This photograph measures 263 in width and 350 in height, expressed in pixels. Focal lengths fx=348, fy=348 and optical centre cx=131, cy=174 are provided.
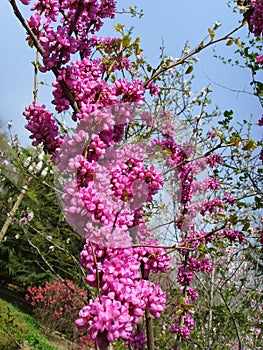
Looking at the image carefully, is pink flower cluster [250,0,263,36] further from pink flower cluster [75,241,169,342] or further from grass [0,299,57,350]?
grass [0,299,57,350]

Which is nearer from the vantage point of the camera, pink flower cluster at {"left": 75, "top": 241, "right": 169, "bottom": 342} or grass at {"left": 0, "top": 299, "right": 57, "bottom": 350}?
pink flower cluster at {"left": 75, "top": 241, "right": 169, "bottom": 342}

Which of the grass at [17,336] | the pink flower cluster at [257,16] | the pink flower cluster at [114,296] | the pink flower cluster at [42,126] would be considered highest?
the pink flower cluster at [257,16]

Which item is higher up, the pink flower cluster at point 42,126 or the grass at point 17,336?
the pink flower cluster at point 42,126

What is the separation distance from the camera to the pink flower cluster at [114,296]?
3.13 ft

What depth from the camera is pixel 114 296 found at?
1003 mm

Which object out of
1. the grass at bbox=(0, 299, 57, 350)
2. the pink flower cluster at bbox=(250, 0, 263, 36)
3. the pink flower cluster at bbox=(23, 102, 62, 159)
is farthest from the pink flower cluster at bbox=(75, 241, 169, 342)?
the grass at bbox=(0, 299, 57, 350)

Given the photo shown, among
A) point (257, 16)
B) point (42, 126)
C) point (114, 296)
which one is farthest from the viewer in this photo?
point (257, 16)

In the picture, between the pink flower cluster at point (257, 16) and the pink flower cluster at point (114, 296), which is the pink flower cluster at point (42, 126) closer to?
the pink flower cluster at point (114, 296)

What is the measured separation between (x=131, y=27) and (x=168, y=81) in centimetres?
151

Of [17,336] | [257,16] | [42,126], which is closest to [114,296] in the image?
[42,126]

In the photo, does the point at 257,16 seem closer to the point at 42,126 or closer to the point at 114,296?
the point at 42,126

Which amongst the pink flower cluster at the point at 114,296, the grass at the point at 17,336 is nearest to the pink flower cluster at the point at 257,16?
the pink flower cluster at the point at 114,296

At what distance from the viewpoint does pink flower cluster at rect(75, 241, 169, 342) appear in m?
0.95

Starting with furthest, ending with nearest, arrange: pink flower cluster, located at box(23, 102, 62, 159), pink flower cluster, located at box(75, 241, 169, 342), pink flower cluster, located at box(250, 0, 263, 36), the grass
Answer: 1. the grass
2. pink flower cluster, located at box(250, 0, 263, 36)
3. pink flower cluster, located at box(23, 102, 62, 159)
4. pink flower cluster, located at box(75, 241, 169, 342)
